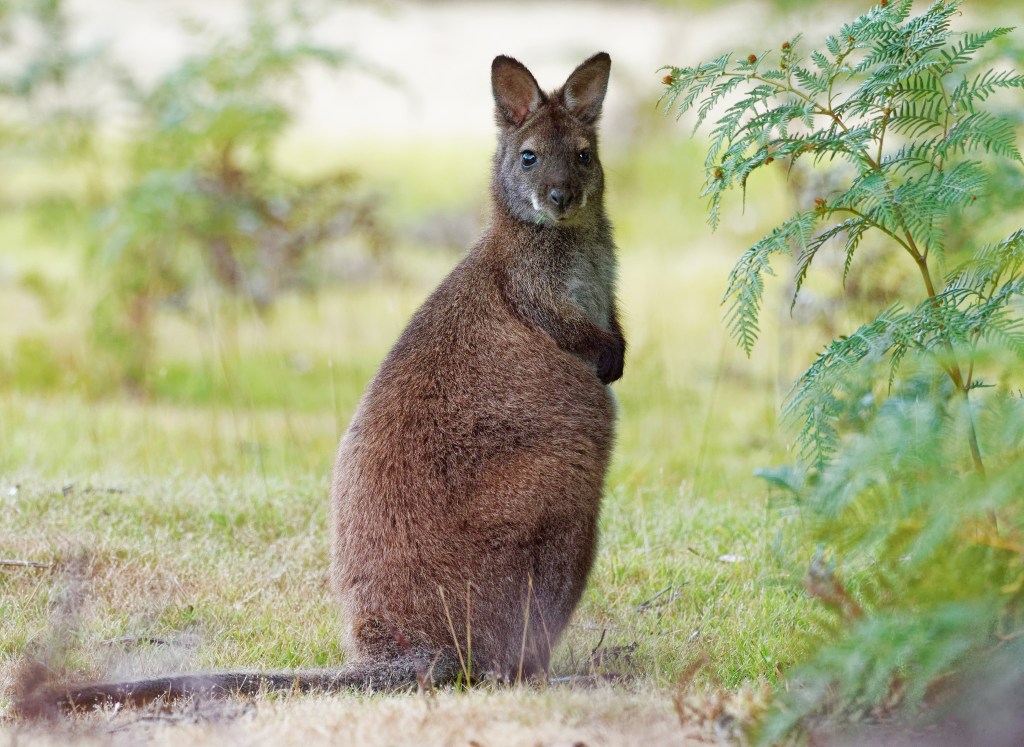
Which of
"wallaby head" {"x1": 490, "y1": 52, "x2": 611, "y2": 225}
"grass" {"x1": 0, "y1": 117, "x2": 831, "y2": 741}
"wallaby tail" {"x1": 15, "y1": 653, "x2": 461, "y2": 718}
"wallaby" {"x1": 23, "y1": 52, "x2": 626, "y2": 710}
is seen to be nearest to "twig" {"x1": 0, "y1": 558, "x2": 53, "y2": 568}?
"grass" {"x1": 0, "y1": 117, "x2": 831, "y2": 741}

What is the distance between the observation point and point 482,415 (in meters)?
4.19

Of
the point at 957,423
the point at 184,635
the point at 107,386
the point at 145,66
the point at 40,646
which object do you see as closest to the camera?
the point at 957,423

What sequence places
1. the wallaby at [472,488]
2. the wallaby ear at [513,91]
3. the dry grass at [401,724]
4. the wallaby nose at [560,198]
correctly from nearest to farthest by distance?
the dry grass at [401,724] → the wallaby at [472,488] → the wallaby nose at [560,198] → the wallaby ear at [513,91]

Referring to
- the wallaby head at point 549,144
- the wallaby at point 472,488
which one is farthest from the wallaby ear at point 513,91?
the wallaby at point 472,488

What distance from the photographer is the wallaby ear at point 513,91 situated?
15.9ft

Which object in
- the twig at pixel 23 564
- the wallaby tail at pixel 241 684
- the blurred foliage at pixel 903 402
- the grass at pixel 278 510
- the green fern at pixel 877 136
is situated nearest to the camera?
the blurred foliage at pixel 903 402

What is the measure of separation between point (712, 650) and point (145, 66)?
11029 mm

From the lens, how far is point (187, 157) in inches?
339

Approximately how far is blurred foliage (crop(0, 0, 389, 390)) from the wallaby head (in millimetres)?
3448

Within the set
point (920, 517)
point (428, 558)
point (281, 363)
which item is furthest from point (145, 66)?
point (920, 517)

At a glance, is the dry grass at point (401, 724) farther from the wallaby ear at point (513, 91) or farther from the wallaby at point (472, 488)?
the wallaby ear at point (513, 91)

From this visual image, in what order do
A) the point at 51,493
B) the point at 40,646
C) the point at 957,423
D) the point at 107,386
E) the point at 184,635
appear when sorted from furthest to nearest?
the point at 107,386 < the point at 51,493 < the point at 184,635 < the point at 40,646 < the point at 957,423

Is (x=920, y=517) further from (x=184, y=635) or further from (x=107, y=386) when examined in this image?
(x=107, y=386)

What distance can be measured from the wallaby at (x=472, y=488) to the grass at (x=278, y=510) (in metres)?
0.34
